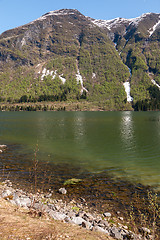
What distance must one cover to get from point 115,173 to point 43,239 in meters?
17.1

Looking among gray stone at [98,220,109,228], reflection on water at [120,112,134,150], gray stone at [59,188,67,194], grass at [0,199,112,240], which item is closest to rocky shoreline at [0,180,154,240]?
gray stone at [98,220,109,228]

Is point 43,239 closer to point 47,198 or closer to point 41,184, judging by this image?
point 47,198

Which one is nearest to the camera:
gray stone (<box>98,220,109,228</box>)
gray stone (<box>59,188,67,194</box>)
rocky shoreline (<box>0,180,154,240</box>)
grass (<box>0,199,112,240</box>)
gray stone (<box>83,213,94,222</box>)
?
grass (<box>0,199,112,240</box>)

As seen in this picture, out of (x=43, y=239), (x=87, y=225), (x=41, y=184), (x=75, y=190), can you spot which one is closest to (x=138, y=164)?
(x=75, y=190)

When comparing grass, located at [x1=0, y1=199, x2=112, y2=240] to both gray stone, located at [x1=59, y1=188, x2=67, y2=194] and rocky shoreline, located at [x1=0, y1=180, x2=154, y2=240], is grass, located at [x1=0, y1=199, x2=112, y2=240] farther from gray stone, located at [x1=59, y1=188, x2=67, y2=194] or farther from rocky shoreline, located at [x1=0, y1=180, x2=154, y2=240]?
gray stone, located at [x1=59, y1=188, x2=67, y2=194]

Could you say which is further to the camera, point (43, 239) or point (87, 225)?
point (87, 225)

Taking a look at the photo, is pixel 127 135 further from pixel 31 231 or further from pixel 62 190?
pixel 31 231

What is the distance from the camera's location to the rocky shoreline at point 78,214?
10.1 metres

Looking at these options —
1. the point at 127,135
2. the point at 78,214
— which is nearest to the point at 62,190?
the point at 78,214

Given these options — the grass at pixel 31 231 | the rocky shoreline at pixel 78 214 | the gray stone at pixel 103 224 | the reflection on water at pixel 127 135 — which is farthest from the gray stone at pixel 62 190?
the reflection on water at pixel 127 135

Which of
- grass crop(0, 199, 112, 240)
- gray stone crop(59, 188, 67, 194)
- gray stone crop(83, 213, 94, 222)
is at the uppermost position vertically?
grass crop(0, 199, 112, 240)

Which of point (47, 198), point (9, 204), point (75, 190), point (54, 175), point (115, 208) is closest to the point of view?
point (9, 204)

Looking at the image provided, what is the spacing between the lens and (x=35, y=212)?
33.7 feet

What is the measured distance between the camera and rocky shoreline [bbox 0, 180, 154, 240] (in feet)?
33.0
